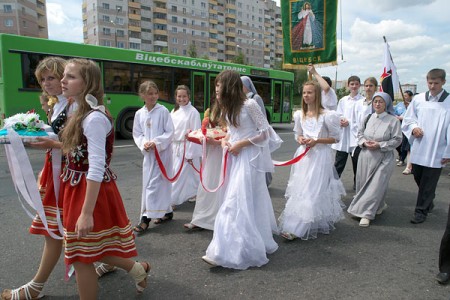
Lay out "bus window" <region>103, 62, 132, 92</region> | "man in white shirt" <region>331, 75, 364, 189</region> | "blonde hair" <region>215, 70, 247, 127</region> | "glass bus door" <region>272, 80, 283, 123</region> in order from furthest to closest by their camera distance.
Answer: "glass bus door" <region>272, 80, 283, 123</region> → "bus window" <region>103, 62, 132, 92</region> → "man in white shirt" <region>331, 75, 364, 189</region> → "blonde hair" <region>215, 70, 247, 127</region>

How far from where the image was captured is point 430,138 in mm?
4410

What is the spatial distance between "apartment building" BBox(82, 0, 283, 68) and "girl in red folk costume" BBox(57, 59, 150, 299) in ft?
178

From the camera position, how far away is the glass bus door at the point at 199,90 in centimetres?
1379

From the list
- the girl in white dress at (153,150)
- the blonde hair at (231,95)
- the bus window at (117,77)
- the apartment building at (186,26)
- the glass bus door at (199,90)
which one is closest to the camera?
the blonde hair at (231,95)

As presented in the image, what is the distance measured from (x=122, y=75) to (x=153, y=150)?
872 centimetres

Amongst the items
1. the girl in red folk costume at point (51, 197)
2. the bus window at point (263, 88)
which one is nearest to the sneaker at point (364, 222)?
the girl in red folk costume at point (51, 197)

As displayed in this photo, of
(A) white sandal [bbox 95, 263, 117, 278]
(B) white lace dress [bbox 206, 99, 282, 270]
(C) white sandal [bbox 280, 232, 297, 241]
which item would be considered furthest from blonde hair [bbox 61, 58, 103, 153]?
(C) white sandal [bbox 280, 232, 297, 241]

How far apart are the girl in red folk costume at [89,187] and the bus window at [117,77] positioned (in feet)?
33.4

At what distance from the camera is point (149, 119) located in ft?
13.8

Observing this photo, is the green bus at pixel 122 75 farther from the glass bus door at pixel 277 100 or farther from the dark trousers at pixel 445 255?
the dark trousers at pixel 445 255

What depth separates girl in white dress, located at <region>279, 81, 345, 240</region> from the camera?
3.81m

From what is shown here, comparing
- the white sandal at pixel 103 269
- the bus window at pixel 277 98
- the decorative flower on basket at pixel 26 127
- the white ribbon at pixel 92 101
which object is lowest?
the white sandal at pixel 103 269

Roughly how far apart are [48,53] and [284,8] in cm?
821

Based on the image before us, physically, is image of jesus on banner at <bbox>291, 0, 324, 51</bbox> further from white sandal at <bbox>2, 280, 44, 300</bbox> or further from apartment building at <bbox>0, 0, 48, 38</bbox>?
apartment building at <bbox>0, 0, 48, 38</bbox>
